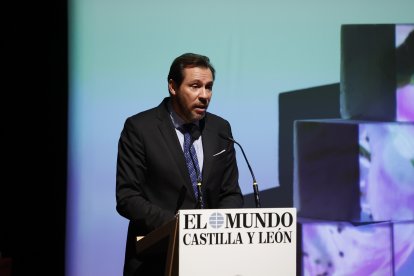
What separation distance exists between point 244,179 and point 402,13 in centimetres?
132

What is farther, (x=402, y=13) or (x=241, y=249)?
(x=402, y=13)

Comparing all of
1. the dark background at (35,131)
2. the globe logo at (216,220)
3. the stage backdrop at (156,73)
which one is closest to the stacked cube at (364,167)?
the stage backdrop at (156,73)

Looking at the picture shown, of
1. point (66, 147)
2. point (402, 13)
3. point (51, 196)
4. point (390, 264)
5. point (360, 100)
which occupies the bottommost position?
point (390, 264)

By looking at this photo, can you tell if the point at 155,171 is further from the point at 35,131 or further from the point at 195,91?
the point at 35,131

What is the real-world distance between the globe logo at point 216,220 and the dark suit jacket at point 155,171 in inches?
15.8

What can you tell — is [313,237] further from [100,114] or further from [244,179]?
[100,114]

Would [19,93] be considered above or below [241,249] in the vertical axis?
above

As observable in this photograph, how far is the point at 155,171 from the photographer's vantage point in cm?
277

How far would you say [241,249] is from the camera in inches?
90.4

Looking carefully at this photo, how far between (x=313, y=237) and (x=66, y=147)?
1438 mm

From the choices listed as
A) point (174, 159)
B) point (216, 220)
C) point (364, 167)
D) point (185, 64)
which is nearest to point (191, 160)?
point (174, 159)

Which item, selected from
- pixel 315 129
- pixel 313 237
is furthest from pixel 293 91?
pixel 313 237

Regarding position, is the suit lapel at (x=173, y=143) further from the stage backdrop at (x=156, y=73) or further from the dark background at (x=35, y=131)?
the dark background at (x=35, y=131)

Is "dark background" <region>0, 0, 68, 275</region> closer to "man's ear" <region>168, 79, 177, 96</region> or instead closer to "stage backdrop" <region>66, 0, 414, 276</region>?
"stage backdrop" <region>66, 0, 414, 276</region>
